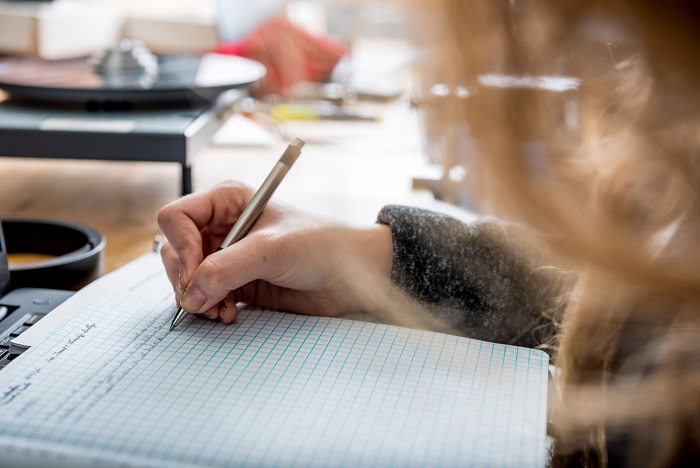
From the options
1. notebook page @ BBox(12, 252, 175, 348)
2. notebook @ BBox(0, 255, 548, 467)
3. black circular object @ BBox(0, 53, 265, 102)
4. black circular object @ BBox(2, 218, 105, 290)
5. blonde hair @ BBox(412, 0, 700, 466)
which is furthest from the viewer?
black circular object @ BBox(0, 53, 265, 102)

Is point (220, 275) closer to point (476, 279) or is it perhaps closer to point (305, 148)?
point (476, 279)

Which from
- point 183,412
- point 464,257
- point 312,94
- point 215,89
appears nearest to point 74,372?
point 183,412

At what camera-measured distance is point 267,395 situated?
43cm

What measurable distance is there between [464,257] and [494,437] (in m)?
0.23

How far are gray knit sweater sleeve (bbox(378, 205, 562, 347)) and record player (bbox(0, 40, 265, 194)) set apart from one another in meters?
0.34

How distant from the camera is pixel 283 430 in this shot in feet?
1.28

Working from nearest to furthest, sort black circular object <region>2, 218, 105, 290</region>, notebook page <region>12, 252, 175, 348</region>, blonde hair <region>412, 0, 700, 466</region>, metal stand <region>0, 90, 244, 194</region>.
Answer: blonde hair <region>412, 0, 700, 466</region> < notebook page <region>12, 252, 175, 348</region> < black circular object <region>2, 218, 105, 290</region> < metal stand <region>0, 90, 244, 194</region>

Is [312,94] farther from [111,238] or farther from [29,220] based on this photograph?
[29,220]

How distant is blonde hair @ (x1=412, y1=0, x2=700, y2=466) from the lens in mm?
256

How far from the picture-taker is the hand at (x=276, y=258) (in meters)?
0.54

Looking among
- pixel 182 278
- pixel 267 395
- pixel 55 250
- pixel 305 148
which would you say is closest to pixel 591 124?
pixel 267 395

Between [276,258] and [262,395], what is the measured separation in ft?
0.48

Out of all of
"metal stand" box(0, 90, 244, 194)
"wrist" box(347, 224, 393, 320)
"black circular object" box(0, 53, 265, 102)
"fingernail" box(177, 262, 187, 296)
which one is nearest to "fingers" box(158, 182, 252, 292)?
"fingernail" box(177, 262, 187, 296)

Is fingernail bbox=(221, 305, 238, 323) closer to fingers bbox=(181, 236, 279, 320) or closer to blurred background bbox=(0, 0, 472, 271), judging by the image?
fingers bbox=(181, 236, 279, 320)
